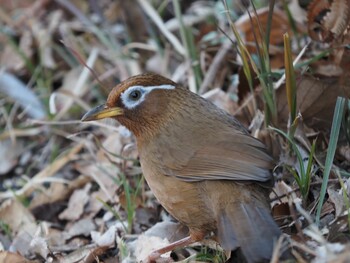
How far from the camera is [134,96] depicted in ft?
13.5

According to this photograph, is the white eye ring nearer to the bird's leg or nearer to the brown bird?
the brown bird

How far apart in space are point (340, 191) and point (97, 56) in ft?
11.6

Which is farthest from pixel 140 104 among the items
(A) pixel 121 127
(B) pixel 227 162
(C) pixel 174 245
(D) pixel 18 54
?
(D) pixel 18 54

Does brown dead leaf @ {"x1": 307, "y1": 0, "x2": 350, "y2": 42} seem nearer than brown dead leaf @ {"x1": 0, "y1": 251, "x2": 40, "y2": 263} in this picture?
No

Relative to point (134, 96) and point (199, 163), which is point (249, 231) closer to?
point (199, 163)

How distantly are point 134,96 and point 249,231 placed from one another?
48.2 inches

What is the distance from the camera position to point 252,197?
3.61 metres

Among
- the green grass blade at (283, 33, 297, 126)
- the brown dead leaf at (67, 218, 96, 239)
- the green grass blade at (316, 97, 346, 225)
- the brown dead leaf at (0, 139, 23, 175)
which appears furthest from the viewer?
the brown dead leaf at (0, 139, 23, 175)

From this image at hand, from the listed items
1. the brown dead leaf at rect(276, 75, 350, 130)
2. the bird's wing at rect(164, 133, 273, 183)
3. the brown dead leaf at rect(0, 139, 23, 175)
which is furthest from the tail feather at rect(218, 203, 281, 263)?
the brown dead leaf at rect(0, 139, 23, 175)

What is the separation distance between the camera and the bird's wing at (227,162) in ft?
11.8

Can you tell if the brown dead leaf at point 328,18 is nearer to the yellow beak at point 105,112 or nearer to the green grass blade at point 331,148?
the green grass blade at point 331,148

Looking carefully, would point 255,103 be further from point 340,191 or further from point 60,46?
point 60,46

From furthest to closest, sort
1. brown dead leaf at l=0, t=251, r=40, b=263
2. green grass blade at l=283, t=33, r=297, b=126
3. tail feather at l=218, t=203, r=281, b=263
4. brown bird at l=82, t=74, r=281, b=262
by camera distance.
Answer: brown dead leaf at l=0, t=251, r=40, b=263 → green grass blade at l=283, t=33, r=297, b=126 → brown bird at l=82, t=74, r=281, b=262 → tail feather at l=218, t=203, r=281, b=263

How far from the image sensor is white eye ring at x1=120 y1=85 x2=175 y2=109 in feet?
13.4
